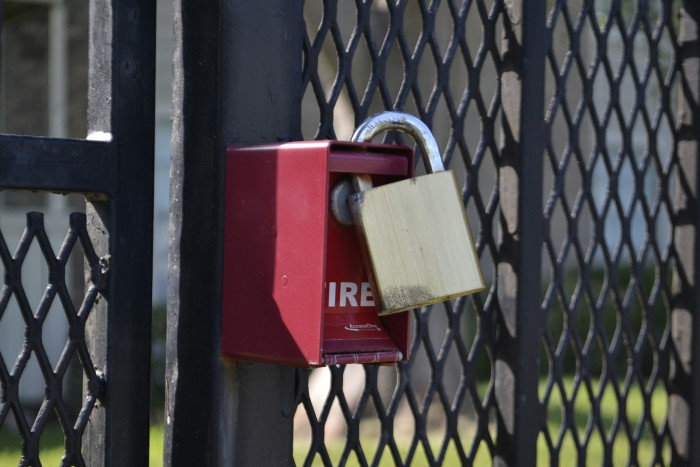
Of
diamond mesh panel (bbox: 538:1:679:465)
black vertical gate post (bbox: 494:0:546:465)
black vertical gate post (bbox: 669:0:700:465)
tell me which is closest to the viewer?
black vertical gate post (bbox: 494:0:546:465)

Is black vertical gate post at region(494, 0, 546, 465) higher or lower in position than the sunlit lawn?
higher

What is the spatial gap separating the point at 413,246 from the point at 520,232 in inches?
32.6

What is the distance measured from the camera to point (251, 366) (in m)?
1.79

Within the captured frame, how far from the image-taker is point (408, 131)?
5.57 ft

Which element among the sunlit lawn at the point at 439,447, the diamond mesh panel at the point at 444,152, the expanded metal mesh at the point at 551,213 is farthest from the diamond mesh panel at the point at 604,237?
the sunlit lawn at the point at 439,447

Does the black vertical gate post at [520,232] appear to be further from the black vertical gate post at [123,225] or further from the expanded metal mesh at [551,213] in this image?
the black vertical gate post at [123,225]

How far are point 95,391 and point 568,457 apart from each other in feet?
14.1

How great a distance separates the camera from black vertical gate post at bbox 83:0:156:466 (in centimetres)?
178

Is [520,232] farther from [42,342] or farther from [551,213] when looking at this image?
[42,342]

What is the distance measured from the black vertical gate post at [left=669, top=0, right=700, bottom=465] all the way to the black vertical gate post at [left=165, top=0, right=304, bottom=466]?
4.45 feet

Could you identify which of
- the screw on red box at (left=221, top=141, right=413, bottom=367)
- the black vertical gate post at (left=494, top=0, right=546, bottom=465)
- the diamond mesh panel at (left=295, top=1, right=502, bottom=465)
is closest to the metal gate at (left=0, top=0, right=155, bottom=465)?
the screw on red box at (left=221, top=141, right=413, bottom=367)

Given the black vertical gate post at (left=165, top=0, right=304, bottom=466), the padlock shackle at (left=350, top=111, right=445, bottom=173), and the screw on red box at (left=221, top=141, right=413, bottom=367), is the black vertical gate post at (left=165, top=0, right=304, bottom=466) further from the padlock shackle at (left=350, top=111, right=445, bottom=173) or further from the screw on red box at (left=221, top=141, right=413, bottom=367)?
the padlock shackle at (left=350, top=111, right=445, bottom=173)

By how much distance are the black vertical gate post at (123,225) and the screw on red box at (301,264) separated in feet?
0.55

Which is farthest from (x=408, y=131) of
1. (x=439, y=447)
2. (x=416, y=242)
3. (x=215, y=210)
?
(x=439, y=447)
